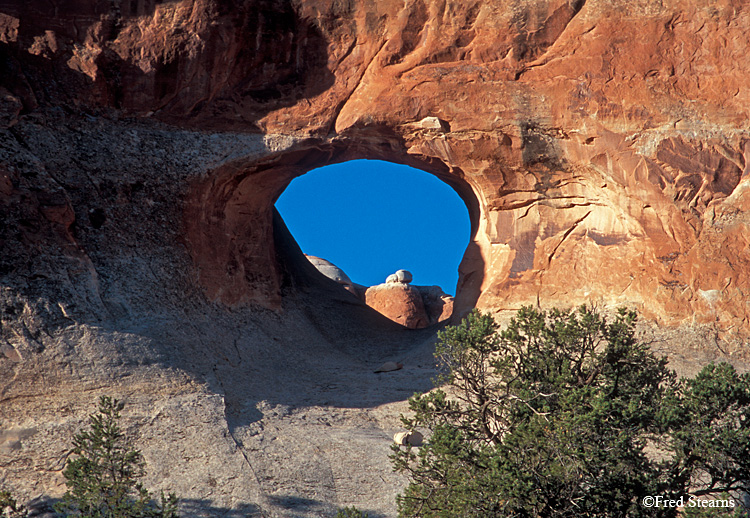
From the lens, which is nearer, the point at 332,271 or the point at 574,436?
the point at 574,436

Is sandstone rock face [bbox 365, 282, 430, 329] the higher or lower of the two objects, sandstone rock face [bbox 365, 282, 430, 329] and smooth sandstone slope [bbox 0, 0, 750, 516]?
the higher

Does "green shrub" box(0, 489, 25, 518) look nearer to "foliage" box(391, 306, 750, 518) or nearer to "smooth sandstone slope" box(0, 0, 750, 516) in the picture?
"smooth sandstone slope" box(0, 0, 750, 516)

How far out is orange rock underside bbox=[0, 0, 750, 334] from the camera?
49.5 feet

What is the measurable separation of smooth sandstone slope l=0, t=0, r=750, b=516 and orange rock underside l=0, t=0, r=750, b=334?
0.05m

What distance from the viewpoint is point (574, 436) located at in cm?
899

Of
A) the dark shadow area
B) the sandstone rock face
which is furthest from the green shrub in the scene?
the sandstone rock face

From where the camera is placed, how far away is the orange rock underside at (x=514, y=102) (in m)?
15.1

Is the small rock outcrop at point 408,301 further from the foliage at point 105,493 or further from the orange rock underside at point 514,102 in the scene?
the foliage at point 105,493

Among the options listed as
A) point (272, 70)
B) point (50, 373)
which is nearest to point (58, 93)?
point (272, 70)

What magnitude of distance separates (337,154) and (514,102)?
4570 millimetres

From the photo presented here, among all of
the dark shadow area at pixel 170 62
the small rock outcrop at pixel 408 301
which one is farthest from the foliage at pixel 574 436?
the small rock outcrop at pixel 408 301
